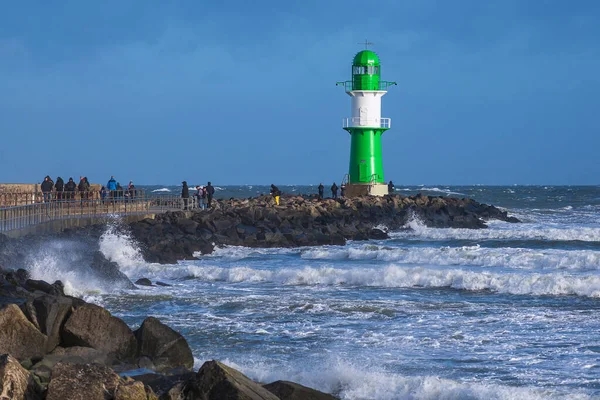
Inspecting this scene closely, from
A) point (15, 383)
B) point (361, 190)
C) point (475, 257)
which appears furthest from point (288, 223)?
point (15, 383)

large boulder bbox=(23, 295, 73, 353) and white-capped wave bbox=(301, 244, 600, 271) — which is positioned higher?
large boulder bbox=(23, 295, 73, 353)

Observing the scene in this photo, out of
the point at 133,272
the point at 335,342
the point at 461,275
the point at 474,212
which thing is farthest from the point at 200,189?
the point at 335,342

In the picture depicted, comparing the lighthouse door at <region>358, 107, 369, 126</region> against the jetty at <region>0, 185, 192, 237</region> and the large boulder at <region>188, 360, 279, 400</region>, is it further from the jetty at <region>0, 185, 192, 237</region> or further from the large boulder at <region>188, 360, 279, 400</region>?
the large boulder at <region>188, 360, 279, 400</region>

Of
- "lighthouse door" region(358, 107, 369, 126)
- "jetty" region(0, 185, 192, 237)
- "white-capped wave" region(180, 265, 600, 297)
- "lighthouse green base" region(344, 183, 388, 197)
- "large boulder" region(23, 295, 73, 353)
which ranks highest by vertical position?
"lighthouse door" region(358, 107, 369, 126)

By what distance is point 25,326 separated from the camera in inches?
307

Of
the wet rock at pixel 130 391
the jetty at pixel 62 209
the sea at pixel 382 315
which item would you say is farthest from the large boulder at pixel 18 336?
the jetty at pixel 62 209

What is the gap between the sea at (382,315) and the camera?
320 inches

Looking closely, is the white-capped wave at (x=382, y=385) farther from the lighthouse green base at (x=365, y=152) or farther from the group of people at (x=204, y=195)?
the lighthouse green base at (x=365, y=152)

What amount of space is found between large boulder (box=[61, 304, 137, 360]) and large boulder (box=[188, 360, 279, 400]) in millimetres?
1885

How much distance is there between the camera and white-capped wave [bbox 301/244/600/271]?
1838cm

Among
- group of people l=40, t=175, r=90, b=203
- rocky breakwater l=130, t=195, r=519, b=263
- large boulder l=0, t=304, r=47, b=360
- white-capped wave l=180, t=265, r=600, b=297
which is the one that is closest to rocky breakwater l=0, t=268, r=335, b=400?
large boulder l=0, t=304, r=47, b=360

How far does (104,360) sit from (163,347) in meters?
0.55

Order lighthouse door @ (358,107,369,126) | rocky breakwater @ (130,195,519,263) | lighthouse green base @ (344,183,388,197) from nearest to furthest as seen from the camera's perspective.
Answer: rocky breakwater @ (130,195,519,263)
lighthouse door @ (358,107,369,126)
lighthouse green base @ (344,183,388,197)

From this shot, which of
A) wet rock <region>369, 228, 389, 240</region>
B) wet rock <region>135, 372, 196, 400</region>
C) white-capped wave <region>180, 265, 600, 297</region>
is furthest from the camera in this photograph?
wet rock <region>369, 228, 389, 240</region>
